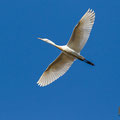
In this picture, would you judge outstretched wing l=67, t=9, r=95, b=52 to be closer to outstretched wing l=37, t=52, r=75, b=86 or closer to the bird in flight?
the bird in flight

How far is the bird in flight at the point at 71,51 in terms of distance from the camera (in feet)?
59.9

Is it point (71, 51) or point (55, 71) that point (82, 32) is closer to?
point (71, 51)

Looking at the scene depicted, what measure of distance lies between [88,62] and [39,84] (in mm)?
2694

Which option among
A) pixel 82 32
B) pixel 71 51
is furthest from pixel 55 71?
pixel 82 32

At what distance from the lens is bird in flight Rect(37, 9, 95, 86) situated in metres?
18.2

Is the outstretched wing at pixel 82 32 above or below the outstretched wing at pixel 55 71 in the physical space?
above

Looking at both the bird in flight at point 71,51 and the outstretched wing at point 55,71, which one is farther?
the outstretched wing at point 55,71

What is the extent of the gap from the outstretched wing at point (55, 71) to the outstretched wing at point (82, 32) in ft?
3.66

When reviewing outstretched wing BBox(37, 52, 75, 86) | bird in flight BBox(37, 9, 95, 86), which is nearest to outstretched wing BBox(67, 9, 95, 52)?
bird in flight BBox(37, 9, 95, 86)

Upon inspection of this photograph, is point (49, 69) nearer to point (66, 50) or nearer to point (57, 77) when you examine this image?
point (57, 77)

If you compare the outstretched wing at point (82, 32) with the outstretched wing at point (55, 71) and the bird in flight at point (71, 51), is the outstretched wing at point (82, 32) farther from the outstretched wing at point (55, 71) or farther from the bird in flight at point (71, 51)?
the outstretched wing at point (55, 71)

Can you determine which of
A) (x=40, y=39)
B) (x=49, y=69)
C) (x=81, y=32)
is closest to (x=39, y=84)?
(x=49, y=69)

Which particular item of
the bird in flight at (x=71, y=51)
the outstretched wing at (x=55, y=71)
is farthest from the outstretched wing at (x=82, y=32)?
the outstretched wing at (x=55, y=71)

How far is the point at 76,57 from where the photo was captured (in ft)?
62.8
